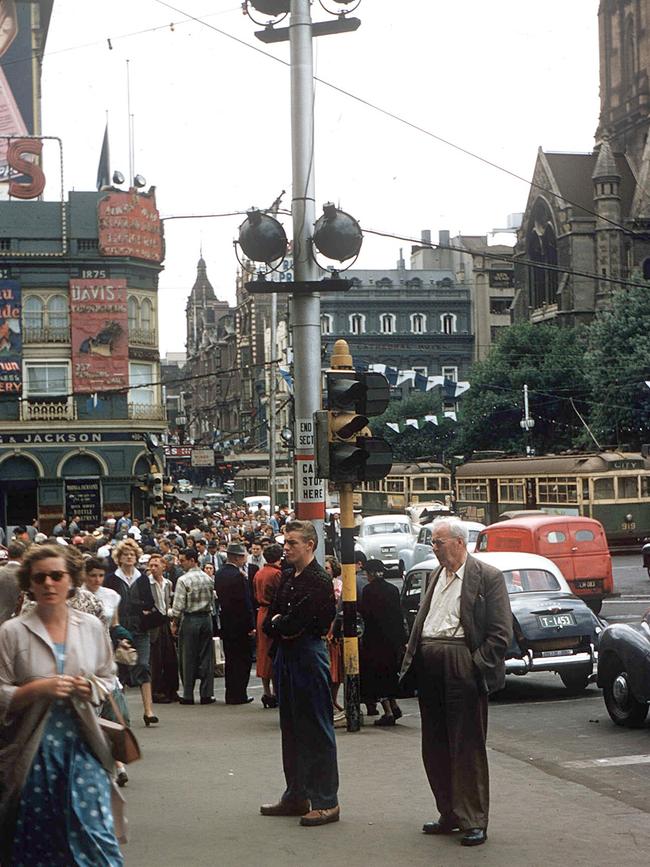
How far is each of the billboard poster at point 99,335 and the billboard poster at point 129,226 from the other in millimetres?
1350

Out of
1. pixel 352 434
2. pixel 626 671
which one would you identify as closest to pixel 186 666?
pixel 352 434

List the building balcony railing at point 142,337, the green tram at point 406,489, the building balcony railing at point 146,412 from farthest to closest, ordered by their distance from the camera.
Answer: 1. the green tram at point 406,489
2. the building balcony railing at point 146,412
3. the building balcony railing at point 142,337

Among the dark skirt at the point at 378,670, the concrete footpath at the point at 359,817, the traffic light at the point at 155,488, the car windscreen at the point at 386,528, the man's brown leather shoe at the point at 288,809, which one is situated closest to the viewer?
the concrete footpath at the point at 359,817

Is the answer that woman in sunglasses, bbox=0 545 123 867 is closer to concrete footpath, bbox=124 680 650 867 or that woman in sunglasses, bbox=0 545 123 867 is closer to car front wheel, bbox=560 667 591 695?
concrete footpath, bbox=124 680 650 867

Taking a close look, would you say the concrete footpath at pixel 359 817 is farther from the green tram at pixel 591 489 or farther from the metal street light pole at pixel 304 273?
the green tram at pixel 591 489

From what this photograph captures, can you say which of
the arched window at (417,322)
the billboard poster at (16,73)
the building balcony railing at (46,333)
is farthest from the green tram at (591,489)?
the arched window at (417,322)

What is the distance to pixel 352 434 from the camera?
39.4 feet

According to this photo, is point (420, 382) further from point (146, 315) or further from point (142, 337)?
point (142, 337)

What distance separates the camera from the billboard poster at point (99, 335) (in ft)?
170

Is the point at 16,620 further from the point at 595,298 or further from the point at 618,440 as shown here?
the point at 595,298

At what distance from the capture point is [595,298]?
8612 cm

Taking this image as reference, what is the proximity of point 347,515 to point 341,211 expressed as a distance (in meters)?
2.80

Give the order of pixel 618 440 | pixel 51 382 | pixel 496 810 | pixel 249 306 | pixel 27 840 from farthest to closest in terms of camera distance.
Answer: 1. pixel 249 306
2. pixel 618 440
3. pixel 51 382
4. pixel 496 810
5. pixel 27 840

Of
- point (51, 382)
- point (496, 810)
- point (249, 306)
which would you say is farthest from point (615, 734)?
point (249, 306)
